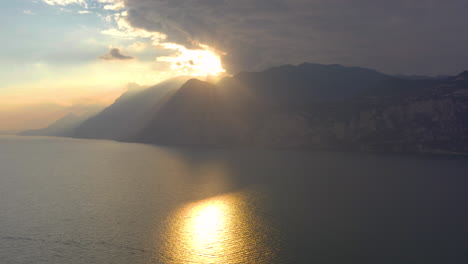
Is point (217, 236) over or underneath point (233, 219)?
underneath

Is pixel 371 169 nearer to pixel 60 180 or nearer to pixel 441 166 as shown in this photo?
pixel 441 166

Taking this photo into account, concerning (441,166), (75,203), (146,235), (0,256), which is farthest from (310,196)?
(441,166)

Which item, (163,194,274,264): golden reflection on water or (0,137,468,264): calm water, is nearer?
(163,194,274,264): golden reflection on water

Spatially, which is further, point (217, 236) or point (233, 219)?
point (233, 219)

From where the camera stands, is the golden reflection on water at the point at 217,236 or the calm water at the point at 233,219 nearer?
the golden reflection on water at the point at 217,236
